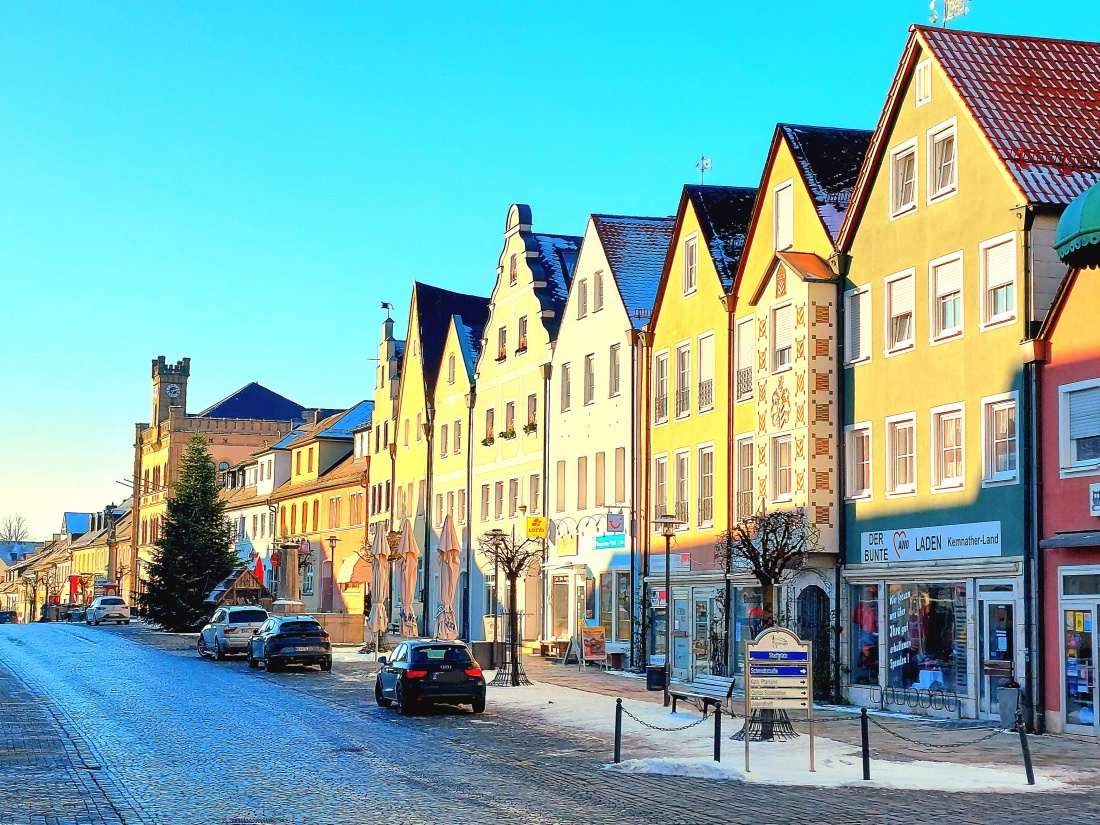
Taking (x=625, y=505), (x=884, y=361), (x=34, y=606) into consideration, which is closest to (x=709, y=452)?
(x=625, y=505)

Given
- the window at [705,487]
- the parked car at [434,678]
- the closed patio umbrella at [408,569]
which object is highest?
the window at [705,487]

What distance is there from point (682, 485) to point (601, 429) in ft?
18.9

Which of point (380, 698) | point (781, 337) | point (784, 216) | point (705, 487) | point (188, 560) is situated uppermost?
point (784, 216)

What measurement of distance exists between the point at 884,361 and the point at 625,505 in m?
13.6

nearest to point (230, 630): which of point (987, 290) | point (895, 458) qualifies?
point (895, 458)

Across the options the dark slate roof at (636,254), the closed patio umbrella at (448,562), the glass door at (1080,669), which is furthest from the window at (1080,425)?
the closed patio umbrella at (448,562)

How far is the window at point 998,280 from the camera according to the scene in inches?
1044

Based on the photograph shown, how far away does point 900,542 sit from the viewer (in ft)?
96.3

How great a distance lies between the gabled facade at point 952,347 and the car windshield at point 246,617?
79.9 ft

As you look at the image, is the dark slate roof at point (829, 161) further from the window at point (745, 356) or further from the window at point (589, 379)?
the window at point (589, 379)

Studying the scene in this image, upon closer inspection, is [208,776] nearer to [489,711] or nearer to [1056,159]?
[489,711]

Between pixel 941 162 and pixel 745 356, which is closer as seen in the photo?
pixel 941 162

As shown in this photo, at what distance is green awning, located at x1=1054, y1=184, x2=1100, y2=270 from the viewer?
851 inches

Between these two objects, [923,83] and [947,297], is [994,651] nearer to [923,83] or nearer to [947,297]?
[947,297]
